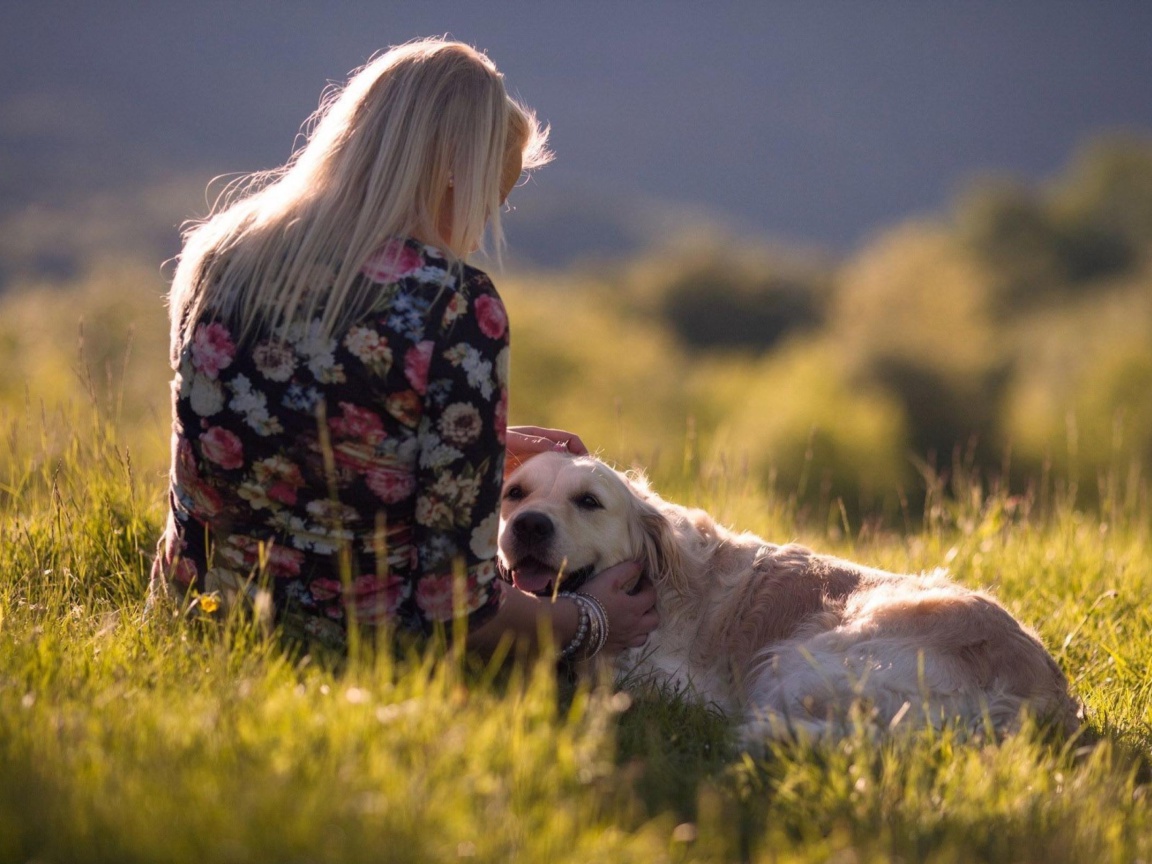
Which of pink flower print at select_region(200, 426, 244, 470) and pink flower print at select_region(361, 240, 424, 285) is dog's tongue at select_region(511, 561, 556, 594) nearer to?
pink flower print at select_region(200, 426, 244, 470)

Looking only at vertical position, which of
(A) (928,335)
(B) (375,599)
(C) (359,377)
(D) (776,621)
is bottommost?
(A) (928,335)

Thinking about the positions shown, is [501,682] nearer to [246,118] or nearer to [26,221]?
[26,221]

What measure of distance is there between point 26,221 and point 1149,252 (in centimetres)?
7061

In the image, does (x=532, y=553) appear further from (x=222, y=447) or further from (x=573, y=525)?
(x=222, y=447)

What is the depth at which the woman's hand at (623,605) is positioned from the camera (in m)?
3.45

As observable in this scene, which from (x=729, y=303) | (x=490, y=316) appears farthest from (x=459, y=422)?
(x=729, y=303)

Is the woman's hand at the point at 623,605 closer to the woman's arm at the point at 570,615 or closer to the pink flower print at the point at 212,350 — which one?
Answer: the woman's arm at the point at 570,615

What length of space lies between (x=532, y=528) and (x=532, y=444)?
17.9 inches

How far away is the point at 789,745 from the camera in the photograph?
102 inches

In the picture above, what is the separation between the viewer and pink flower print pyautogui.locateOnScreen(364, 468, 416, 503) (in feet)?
8.68

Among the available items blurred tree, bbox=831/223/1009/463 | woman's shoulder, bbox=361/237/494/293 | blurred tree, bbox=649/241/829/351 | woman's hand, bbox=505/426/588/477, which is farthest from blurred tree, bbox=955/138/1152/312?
woman's shoulder, bbox=361/237/494/293

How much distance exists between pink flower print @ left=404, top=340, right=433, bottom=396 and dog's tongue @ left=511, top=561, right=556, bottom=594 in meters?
1.08

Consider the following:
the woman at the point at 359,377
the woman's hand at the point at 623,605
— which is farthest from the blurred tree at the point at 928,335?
the woman at the point at 359,377

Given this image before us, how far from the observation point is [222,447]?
8.63 feet
